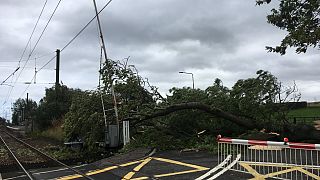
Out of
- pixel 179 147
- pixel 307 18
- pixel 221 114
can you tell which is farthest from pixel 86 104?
pixel 307 18

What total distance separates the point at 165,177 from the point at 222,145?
402cm

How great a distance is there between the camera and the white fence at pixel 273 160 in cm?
923

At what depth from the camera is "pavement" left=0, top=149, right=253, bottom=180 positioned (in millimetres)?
10414

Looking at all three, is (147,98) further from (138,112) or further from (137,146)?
(137,146)

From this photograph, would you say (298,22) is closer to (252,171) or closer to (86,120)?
(252,171)

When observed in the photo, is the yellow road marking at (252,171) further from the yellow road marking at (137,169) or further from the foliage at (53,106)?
the foliage at (53,106)

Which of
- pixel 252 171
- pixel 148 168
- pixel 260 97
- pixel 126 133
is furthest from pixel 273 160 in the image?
pixel 126 133

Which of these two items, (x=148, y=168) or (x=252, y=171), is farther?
(x=148, y=168)

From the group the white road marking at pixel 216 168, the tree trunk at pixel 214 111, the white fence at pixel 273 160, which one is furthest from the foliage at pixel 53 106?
the white road marking at pixel 216 168

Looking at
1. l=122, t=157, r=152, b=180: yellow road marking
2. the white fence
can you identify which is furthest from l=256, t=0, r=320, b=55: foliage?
l=122, t=157, r=152, b=180: yellow road marking

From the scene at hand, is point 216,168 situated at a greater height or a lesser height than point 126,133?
lesser

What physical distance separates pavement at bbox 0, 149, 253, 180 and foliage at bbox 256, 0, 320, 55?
4884 mm

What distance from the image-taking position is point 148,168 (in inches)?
461

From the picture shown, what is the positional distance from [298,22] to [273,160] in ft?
21.5
